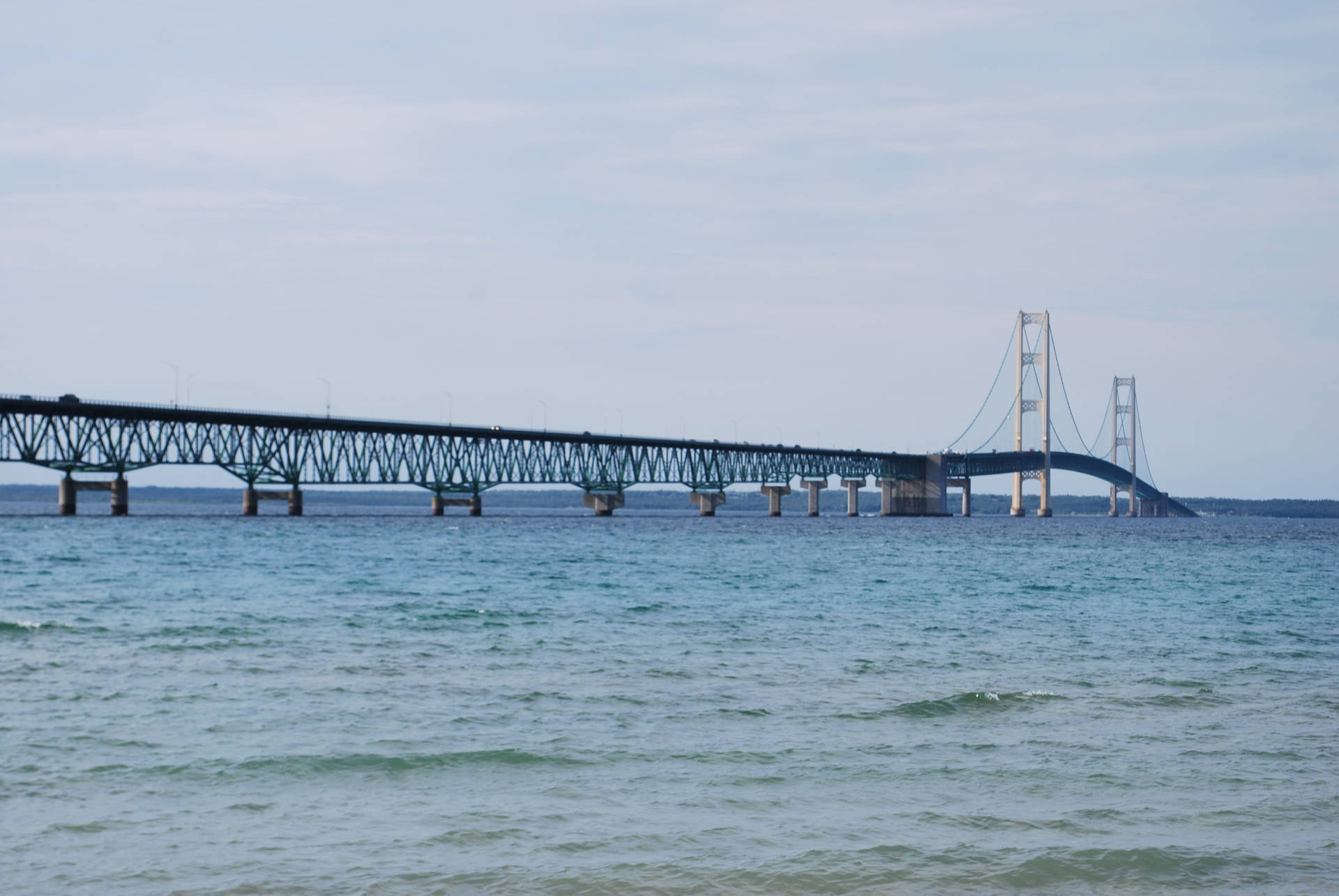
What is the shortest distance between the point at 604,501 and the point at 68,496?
66521 millimetres

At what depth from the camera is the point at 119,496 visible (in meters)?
121

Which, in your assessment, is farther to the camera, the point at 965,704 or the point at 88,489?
the point at 88,489

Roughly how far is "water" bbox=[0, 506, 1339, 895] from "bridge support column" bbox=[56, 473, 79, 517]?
85.6 meters

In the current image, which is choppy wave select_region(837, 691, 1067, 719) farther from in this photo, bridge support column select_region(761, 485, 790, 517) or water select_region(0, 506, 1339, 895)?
bridge support column select_region(761, 485, 790, 517)

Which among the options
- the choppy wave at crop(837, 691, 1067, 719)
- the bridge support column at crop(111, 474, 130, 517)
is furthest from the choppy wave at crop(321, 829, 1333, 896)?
the bridge support column at crop(111, 474, 130, 517)

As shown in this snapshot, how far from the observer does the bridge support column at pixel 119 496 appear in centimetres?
11894

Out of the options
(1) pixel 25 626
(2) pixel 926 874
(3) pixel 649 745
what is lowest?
(2) pixel 926 874

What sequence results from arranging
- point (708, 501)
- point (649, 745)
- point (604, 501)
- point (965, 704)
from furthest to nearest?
point (708, 501), point (604, 501), point (965, 704), point (649, 745)

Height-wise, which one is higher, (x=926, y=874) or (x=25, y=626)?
(x=25, y=626)

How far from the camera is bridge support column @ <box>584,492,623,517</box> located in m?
168

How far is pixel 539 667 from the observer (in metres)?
23.0

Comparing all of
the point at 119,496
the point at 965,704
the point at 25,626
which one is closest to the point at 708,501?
the point at 119,496

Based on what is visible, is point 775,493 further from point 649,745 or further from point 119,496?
point 649,745

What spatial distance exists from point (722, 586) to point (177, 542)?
37176 mm
